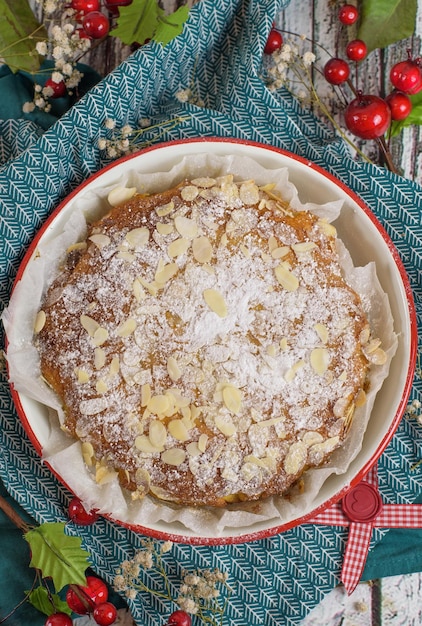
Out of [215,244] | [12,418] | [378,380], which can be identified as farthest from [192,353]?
[12,418]

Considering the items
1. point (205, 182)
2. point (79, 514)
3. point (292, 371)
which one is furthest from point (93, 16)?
point (79, 514)

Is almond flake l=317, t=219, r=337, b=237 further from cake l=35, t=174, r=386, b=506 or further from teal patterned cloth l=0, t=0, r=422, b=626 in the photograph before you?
teal patterned cloth l=0, t=0, r=422, b=626

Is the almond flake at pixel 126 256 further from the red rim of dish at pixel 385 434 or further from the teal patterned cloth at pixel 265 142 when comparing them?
the teal patterned cloth at pixel 265 142

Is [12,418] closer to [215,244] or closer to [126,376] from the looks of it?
[126,376]

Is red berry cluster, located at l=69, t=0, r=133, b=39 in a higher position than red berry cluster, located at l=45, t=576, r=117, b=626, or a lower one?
higher

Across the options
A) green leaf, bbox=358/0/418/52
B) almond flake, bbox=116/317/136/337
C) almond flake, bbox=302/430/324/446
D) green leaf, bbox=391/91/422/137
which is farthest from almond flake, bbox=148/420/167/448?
green leaf, bbox=358/0/418/52
